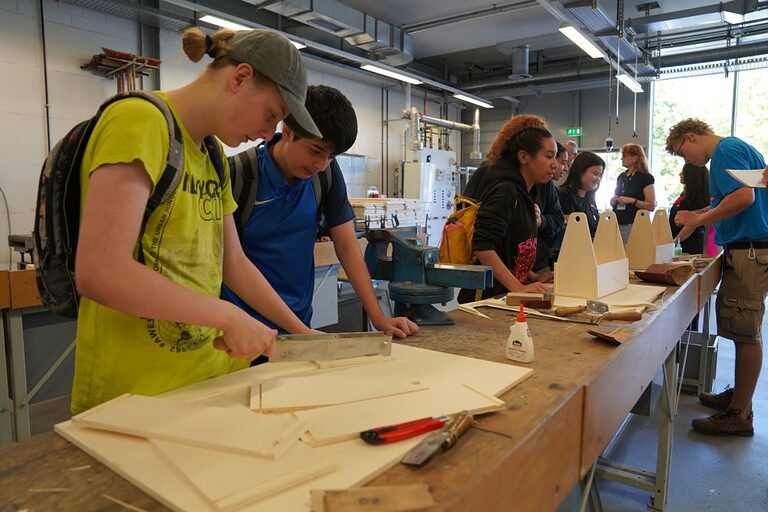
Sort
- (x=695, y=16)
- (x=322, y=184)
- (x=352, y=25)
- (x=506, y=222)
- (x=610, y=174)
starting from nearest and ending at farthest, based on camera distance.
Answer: (x=322, y=184), (x=506, y=222), (x=352, y=25), (x=695, y=16), (x=610, y=174)

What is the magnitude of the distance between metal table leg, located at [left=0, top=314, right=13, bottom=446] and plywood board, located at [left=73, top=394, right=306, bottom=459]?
2.00 m

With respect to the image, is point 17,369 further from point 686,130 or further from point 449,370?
point 686,130

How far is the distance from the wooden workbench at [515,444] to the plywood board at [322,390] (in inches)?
7.2

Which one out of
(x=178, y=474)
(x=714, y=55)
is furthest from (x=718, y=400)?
(x=714, y=55)

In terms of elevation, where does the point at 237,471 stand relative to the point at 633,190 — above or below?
below

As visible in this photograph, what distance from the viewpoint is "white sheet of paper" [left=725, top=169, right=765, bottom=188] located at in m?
2.44

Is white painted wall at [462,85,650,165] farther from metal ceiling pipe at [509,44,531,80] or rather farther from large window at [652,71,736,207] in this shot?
metal ceiling pipe at [509,44,531,80]

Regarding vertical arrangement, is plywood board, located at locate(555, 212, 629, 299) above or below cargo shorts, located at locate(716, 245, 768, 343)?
above

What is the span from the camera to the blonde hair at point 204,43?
0.91 metres

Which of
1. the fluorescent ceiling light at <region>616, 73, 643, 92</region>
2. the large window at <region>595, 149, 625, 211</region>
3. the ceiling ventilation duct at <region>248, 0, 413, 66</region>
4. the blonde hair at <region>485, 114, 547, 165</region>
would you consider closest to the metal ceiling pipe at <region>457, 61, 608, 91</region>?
the fluorescent ceiling light at <region>616, 73, 643, 92</region>

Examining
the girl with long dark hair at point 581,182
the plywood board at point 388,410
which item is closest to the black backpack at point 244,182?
the plywood board at point 388,410

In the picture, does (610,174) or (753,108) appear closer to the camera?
(753,108)

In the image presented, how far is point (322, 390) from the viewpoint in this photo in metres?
0.93

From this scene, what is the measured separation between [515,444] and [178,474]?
45 centimetres
